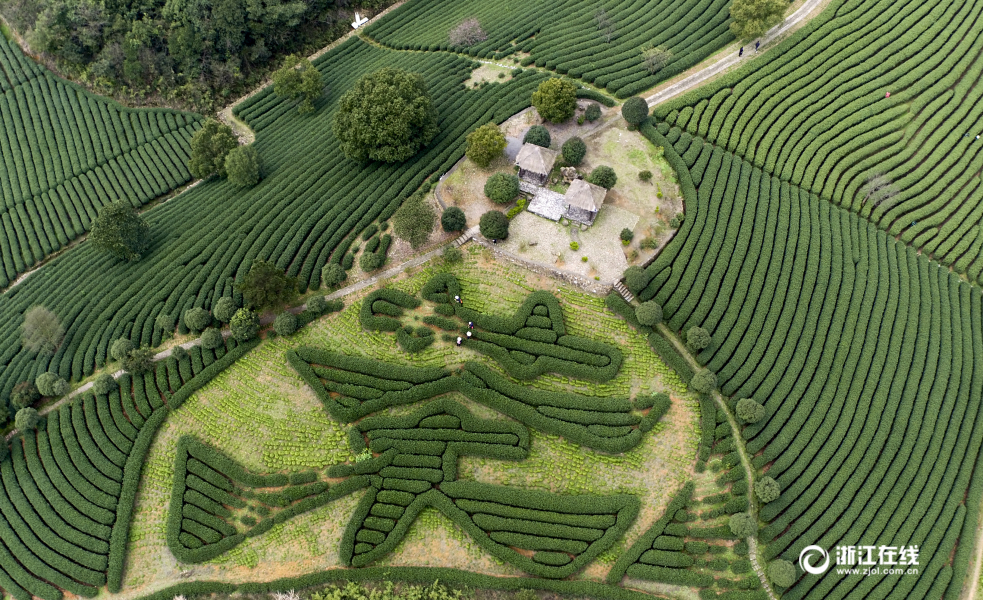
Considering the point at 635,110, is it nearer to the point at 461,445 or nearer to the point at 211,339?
the point at 461,445

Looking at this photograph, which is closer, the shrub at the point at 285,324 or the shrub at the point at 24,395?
the shrub at the point at 24,395

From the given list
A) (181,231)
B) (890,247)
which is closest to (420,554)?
(181,231)

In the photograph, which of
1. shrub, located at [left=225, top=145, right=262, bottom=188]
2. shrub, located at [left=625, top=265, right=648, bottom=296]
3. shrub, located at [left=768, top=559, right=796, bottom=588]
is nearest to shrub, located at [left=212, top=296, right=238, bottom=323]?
shrub, located at [left=225, top=145, right=262, bottom=188]

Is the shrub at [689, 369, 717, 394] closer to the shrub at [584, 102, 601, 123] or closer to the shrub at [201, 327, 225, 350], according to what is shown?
the shrub at [584, 102, 601, 123]

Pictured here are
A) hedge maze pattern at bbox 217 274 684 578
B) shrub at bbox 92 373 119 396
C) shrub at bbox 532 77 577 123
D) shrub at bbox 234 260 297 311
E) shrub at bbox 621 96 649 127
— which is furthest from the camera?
shrub at bbox 621 96 649 127

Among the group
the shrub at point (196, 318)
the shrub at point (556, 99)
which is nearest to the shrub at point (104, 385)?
the shrub at point (196, 318)

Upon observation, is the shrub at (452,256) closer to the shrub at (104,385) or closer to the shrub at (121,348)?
the shrub at (121,348)
